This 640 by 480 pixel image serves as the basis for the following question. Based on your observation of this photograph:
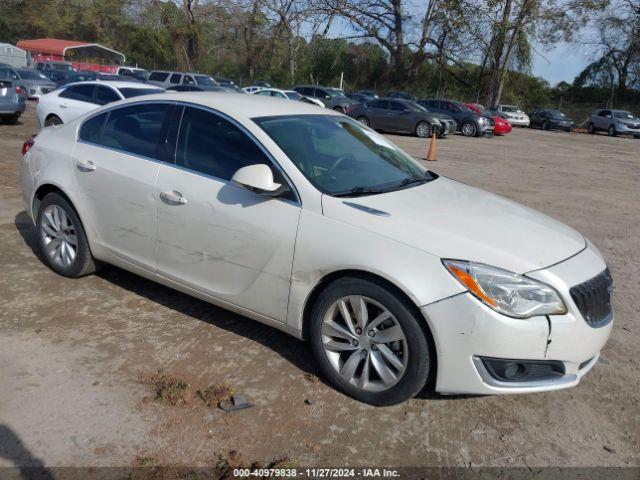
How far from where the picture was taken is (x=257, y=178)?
11.2ft

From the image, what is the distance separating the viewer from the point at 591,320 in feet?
10.4

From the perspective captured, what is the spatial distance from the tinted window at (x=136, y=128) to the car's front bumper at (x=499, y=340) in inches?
94.3

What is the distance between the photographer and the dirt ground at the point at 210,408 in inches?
113

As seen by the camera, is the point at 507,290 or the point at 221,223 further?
the point at 221,223

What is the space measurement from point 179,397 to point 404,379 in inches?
49.2

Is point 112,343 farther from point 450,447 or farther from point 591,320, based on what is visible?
point 591,320

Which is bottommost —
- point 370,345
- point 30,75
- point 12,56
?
point 12,56

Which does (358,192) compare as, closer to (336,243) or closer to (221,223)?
(336,243)

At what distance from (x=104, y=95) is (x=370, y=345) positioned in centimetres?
1065

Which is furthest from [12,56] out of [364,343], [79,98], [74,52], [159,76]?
[364,343]

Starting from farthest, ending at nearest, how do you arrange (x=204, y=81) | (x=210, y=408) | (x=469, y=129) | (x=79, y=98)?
(x=469, y=129), (x=204, y=81), (x=79, y=98), (x=210, y=408)

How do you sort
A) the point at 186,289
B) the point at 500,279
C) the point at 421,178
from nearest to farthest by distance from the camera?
the point at 500,279
the point at 186,289
the point at 421,178

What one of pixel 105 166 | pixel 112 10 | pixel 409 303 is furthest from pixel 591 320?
pixel 112 10

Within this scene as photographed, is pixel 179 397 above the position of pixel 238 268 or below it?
below
